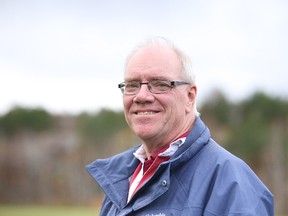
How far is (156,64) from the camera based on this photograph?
10.5 ft

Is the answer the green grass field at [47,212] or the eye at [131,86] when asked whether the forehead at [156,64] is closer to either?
the eye at [131,86]

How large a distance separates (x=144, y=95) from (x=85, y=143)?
4790cm

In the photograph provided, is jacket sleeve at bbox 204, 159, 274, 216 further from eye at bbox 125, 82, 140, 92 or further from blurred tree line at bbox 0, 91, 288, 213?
blurred tree line at bbox 0, 91, 288, 213

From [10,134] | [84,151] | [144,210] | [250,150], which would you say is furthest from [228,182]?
[10,134]

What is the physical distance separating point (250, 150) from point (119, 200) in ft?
131

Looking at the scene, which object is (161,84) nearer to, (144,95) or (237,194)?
(144,95)

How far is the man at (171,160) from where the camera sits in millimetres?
2811

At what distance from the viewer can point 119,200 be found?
3328 millimetres

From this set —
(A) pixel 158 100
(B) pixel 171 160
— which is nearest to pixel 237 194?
(B) pixel 171 160

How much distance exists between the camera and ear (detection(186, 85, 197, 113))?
10.8ft

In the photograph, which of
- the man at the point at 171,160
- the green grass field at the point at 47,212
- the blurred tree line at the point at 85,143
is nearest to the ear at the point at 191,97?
the man at the point at 171,160

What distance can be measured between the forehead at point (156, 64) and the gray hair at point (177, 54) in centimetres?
3

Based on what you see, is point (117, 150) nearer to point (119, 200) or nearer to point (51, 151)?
point (51, 151)

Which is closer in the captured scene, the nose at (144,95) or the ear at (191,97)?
the nose at (144,95)
